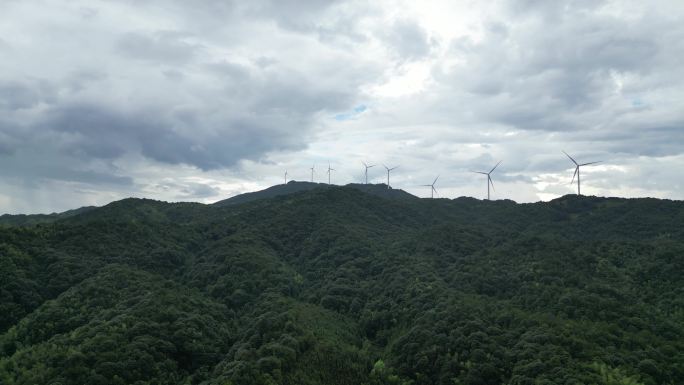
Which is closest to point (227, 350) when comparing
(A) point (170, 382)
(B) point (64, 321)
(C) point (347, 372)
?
(A) point (170, 382)

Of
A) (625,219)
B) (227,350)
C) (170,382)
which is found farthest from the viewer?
(625,219)

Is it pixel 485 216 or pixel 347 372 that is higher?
pixel 485 216

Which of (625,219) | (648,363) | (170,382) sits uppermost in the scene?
(625,219)

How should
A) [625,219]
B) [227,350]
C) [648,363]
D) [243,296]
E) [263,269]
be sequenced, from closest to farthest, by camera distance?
[648,363] → [227,350] → [243,296] → [263,269] → [625,219]

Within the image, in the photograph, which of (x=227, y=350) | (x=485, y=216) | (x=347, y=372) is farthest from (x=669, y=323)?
(x=485, y=216)

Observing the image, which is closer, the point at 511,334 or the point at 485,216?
the point at 511,334

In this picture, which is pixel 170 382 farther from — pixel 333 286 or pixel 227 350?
pixel 333 286
